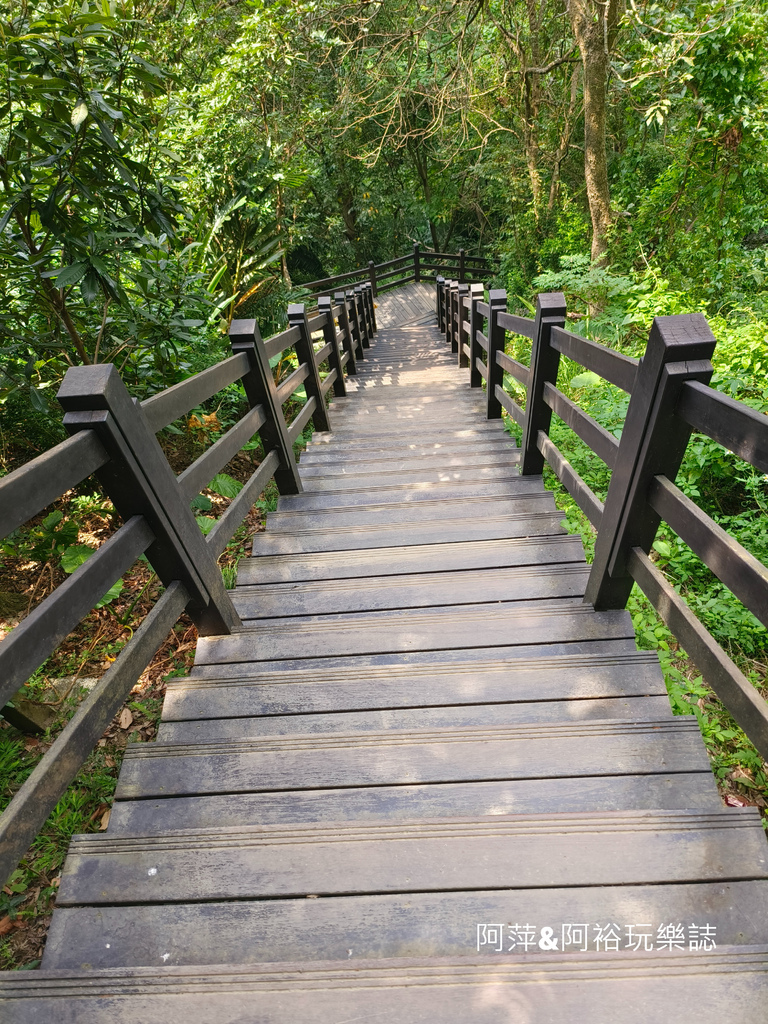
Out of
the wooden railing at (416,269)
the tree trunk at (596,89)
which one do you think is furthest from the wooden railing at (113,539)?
the wooden railing at (416,269)

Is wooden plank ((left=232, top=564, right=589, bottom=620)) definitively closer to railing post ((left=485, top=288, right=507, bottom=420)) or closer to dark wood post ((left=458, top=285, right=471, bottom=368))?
railing post ((left=485, top=288, right=507, bottom=420))

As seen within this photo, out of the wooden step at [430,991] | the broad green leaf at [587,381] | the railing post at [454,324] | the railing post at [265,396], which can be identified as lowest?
the railing post at [454,324]

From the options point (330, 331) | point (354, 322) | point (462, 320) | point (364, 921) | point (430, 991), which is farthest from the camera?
point (354, 322)

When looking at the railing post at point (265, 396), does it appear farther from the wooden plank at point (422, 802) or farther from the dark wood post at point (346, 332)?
the dark wood post at point (346, 332)

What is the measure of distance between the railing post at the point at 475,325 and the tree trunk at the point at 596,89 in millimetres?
2886

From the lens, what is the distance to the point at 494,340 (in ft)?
13.5

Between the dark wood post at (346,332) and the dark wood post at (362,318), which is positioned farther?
the dark wood post at (362,318)

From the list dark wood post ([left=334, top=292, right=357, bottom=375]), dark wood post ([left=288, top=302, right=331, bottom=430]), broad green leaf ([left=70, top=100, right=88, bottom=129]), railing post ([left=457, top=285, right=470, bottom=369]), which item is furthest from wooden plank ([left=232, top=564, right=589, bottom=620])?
dark wood post ([left=334, top=292, right=357, bottom=375])

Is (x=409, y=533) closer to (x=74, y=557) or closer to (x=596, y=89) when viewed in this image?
(x=74, y=557)

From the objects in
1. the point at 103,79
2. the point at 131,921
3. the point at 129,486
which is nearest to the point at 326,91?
the point at 103,79

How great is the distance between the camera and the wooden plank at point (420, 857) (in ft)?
4.18

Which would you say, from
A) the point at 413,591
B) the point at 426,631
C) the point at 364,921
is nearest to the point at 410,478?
the point at 413,591

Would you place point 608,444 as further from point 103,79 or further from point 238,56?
point 238,56

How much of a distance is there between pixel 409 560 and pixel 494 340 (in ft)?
7.72
